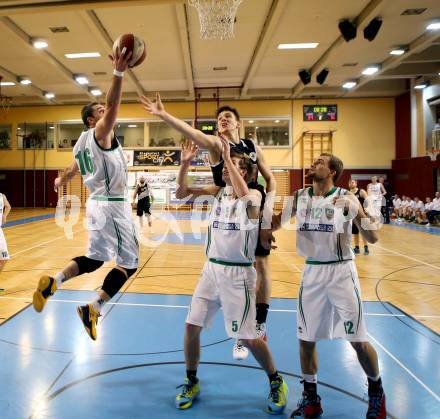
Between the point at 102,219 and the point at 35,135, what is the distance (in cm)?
2265

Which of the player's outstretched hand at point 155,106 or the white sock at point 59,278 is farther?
the white sock at point 59,278

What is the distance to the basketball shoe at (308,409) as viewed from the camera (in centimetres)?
267

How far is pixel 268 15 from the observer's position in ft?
37.7

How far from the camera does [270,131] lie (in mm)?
22078

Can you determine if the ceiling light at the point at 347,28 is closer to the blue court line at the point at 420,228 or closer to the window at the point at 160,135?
the blue court line at the point at 420,228

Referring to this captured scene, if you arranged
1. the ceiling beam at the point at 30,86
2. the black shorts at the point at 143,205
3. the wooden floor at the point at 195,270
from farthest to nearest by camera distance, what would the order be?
the ceiling beam at the point at 30,86 → the black shorts at the point at 143,205 → the wooden floor at the point at 195,270

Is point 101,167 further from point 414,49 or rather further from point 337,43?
point 414,49

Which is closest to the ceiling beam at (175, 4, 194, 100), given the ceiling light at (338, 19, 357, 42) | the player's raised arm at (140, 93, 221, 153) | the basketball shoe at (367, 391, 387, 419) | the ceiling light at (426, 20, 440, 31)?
the ceiling light at (338, 19, 357, 42)

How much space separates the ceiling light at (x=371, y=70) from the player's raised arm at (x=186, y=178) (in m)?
16.0

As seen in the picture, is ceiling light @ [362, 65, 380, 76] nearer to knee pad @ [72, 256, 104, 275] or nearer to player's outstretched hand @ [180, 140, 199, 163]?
player's outstretched hand @ [180, 140, 199, 163]

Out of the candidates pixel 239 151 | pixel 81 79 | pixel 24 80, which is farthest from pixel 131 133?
pixel 239 151

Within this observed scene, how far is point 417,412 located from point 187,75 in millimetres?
16599

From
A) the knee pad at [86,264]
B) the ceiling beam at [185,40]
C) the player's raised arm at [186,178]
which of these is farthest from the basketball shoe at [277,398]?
the ceiling beam at [185,40]

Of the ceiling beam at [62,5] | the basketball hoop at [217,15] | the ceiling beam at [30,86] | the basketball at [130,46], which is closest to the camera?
the basketball at [130,46]
